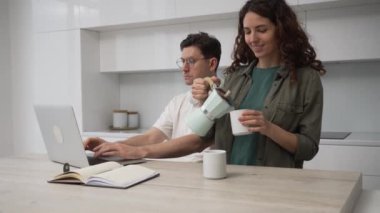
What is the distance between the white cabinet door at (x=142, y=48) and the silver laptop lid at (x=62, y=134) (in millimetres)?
1835

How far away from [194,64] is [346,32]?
1204 mm

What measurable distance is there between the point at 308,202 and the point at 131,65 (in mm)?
2684

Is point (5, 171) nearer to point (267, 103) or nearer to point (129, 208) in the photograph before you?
point (129, 208)

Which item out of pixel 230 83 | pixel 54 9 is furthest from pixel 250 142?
pixel 54 9

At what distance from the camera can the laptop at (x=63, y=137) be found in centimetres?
130

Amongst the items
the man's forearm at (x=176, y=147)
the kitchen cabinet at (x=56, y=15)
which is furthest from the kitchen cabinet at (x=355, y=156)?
the kitchen cabinet at (x=56, y=15)

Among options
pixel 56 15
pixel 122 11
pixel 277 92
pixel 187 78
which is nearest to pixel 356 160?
pixel 187 78

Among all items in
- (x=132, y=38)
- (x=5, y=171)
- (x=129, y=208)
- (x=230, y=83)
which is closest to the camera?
(x=129, y=208)

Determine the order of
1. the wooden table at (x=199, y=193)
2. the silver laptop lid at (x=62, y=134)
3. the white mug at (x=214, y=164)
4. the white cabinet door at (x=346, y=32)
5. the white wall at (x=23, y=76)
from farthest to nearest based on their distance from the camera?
1. the white wall at (x=23, y=76)
2. the white cabinet door at (x=346, y=32)
3. the silver laptop lid at (x=62, y=134)
4. the white mug at (x=214, y=164)
5. the wooden table at (x=199, y=193)

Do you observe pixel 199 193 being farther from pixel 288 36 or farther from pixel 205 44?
pixel 205 44

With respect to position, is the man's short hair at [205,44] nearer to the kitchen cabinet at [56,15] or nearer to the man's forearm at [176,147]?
the man's forearm at [176,147]

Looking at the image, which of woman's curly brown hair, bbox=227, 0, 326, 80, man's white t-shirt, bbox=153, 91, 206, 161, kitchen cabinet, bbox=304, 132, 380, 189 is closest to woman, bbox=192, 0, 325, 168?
woman's curly brown hair, bbox=227, 0, 326, 80

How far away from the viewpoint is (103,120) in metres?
3.58

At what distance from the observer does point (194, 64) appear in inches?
80.7
